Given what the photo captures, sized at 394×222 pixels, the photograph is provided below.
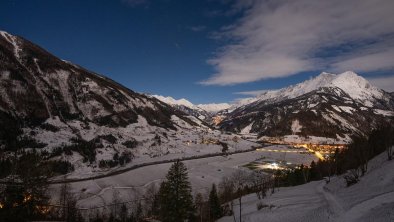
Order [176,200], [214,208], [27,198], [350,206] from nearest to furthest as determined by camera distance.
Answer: [350,206] < [27,198] < [176,200] < [214,208]

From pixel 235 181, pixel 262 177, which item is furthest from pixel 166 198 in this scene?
pixel 262 177

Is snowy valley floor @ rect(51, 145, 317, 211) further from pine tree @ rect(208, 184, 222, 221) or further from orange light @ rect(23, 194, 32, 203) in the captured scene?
orange light @ rect(23, 194, 32, 203)

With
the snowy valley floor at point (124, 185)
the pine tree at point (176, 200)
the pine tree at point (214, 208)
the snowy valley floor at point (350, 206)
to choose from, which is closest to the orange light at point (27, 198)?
the pine tree at point (176, 200)

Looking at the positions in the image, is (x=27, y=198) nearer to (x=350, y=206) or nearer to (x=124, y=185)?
(x=350, y=206)

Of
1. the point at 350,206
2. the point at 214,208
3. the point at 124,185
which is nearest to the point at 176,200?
the point at 214,208

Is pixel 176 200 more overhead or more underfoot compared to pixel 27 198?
more underfoot

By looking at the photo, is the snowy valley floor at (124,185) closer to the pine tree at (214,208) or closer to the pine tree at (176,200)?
the pine tree at (214,208)

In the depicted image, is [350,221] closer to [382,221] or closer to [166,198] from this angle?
[382,221]

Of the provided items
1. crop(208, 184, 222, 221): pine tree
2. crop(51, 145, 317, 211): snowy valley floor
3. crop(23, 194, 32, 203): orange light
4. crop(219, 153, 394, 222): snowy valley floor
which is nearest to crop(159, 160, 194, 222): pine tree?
crop(219, 153, 394, 222): snowy valley floor
